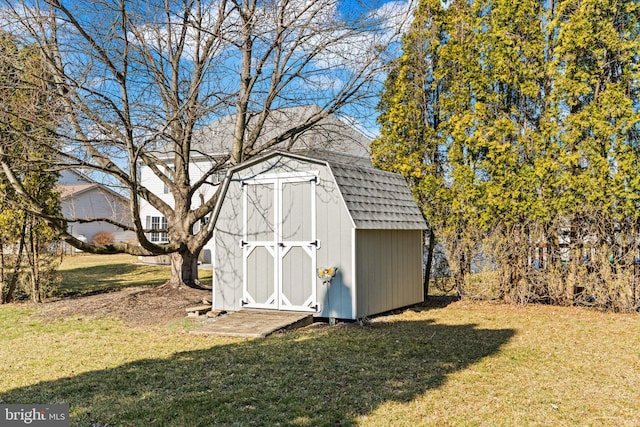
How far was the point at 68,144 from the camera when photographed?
9734 mm

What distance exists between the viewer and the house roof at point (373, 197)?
8781 millimetres

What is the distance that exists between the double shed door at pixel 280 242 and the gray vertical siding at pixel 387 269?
2.69 ft

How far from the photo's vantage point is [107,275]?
17.7 metres

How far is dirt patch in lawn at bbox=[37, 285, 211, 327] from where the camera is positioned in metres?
9.66

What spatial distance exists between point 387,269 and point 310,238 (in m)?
1.63

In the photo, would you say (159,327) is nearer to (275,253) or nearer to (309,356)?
(275,253)

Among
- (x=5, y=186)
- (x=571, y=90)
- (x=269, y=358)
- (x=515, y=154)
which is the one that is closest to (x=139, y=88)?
(x=5, y=186)

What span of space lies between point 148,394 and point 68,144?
21.2 ft

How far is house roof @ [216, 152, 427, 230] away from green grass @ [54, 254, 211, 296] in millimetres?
6702

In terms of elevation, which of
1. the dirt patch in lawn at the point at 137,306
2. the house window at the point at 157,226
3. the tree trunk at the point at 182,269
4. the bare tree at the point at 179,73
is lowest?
the dirt patch in lawn at the point at 137,306

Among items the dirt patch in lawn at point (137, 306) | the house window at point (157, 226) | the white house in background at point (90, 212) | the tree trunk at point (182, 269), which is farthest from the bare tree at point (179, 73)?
the white house in background at point (90, 212)

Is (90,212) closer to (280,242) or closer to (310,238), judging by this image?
(280,242)

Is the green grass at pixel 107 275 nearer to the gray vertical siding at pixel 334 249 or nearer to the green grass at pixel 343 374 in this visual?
the green grass at pixel 343 374

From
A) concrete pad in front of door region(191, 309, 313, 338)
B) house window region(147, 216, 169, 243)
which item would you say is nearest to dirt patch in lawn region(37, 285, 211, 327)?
concrete pad in front of door region(191, 309, 313, 338)
